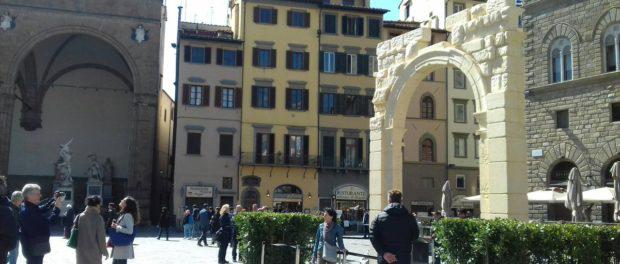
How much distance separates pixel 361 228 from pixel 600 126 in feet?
54.8

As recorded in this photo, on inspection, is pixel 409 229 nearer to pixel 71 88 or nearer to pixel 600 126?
pixel 600 126

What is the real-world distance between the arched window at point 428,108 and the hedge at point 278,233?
2902cm

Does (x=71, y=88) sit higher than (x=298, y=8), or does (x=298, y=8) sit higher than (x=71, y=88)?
(x=298, y=8)

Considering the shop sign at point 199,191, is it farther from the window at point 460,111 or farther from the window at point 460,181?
the window at point 460,111

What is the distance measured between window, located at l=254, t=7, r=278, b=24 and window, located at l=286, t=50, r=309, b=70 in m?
2.24

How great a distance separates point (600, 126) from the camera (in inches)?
916

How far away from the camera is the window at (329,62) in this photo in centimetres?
4084

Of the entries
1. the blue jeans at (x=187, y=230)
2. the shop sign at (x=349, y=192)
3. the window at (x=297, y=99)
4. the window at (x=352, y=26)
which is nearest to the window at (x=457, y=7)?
the window at (x=352, y=26)

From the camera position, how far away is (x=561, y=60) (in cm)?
2477

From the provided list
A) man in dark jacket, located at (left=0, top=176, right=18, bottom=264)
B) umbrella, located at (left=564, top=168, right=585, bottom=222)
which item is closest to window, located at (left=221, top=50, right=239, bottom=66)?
umbrella, located at (left=564, top=168, right=585, bottom=222)

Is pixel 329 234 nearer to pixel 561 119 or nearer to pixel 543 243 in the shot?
pixel 543 243

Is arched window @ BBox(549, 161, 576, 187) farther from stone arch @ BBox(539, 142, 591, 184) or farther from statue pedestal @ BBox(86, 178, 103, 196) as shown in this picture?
statue pedestal @ BBox(86, 178, 103, 196)

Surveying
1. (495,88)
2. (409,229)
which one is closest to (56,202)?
(409,229)

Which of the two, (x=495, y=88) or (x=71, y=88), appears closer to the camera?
(x=495, y=88)
